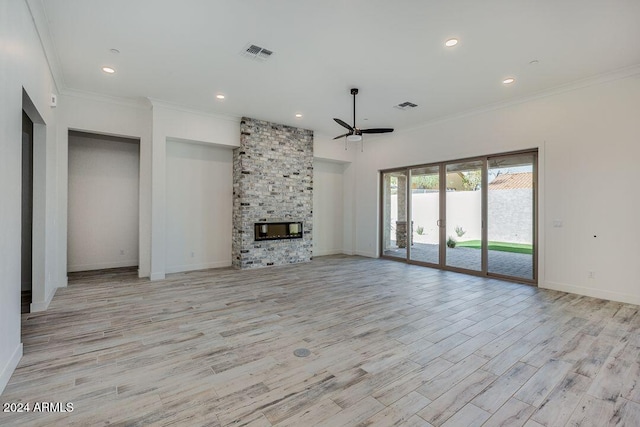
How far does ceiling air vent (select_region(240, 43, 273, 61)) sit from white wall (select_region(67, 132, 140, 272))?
14.6 feet

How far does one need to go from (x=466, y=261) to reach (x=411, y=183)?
7.52ft

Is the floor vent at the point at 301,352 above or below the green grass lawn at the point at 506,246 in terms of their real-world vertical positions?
below

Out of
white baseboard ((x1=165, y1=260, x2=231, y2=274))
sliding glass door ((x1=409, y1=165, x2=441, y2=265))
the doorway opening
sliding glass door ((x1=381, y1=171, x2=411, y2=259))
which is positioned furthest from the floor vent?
sliding glass door ((x1=381, y1=171, x2=411, y2=259))

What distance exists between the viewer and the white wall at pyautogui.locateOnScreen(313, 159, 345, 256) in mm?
8727

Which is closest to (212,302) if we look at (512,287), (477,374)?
(477,374)

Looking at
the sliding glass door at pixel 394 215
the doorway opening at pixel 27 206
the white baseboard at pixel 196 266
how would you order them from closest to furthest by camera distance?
the doorway opening at pixel 27 206 < the white baseboard at pixel 196 266 < the sliding glass door at pixel 394 215

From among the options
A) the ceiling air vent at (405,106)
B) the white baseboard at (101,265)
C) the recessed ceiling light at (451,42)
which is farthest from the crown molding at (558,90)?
the white baseboard at (101,265)

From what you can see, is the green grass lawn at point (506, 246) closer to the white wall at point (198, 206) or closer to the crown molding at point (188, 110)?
the white wall at point (198, 206)

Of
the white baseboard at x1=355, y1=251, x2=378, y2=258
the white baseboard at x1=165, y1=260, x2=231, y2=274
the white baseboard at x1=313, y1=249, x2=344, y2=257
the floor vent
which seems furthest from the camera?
the white baseboard at x1=313, y1=249, x2=344, y2=257

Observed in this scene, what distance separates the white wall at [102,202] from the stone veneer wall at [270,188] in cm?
244

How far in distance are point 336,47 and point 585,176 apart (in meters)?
4.54

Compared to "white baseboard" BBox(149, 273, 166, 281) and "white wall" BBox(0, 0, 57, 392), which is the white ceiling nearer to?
"white wall" BBox(0, 0, 57, 392)

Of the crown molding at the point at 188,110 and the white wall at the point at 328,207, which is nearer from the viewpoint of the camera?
the crown molding at the point at 188,110

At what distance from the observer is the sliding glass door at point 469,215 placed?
570 cm
